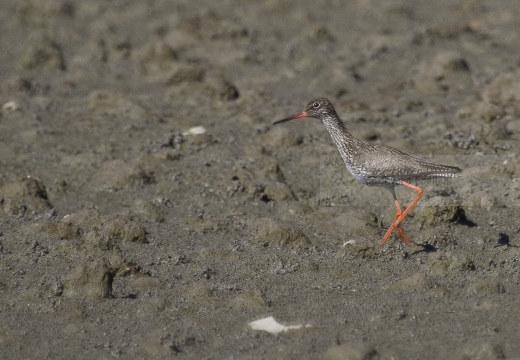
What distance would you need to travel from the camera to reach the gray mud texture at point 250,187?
357 inches

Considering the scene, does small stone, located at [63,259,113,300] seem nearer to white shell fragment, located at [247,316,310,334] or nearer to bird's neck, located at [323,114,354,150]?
white shell fragment, located at [247,316,310,334]

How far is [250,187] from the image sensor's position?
12.8 metres

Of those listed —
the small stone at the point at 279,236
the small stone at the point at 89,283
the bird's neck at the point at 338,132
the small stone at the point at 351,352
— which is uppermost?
the small stone at the point at 351,352

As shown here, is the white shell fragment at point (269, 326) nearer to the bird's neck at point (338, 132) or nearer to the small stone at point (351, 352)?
the small stone at point (351, 352)

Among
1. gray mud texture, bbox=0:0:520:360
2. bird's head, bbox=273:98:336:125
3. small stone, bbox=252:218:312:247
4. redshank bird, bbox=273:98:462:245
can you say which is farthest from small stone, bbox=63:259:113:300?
bird's head, bbox=273:98:336:125

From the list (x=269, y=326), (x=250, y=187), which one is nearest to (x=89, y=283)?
(x=269, y=326)

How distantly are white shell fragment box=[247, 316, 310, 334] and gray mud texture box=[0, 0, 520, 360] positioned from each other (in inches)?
3.3

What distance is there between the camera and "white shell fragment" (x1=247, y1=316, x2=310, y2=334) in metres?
8.87

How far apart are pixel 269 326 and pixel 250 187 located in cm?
406

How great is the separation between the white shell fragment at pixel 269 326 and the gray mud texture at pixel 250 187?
85 millimetres

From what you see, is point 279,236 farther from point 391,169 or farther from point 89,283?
point 89,283

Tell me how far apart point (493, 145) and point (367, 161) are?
3.87 meters

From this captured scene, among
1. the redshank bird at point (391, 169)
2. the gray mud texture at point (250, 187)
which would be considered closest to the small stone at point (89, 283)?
the gray mud texture at point (250, 187)

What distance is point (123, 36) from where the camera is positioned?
21750mm
